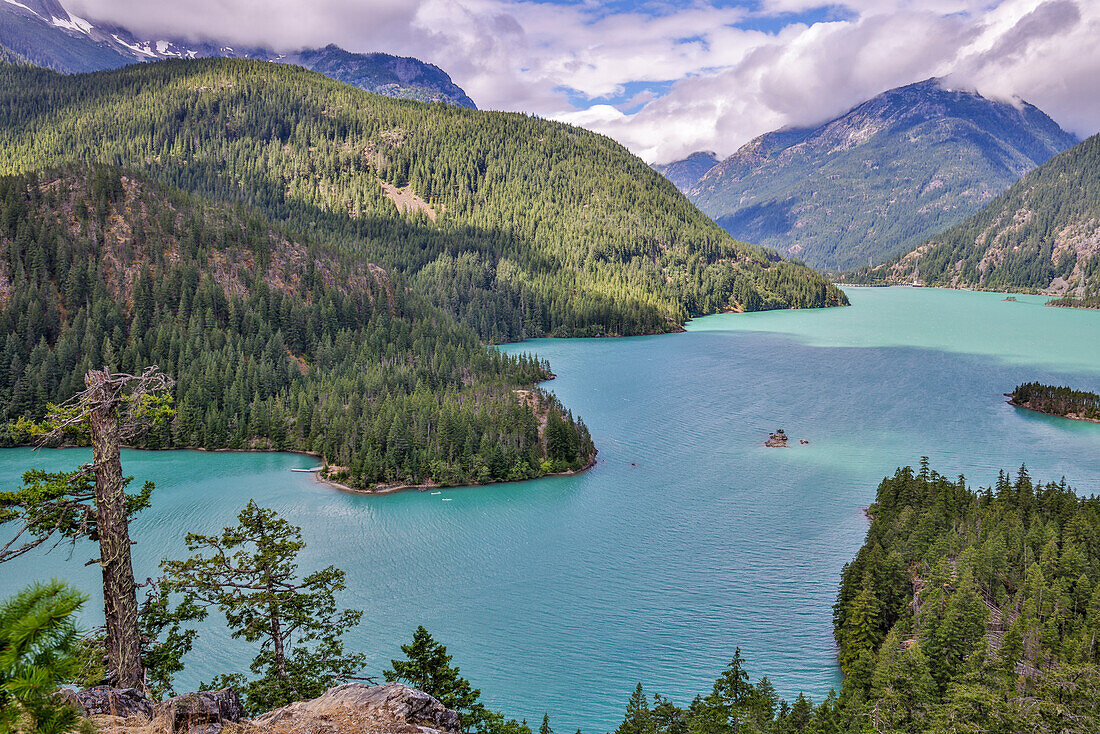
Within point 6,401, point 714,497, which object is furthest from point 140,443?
point 714,497

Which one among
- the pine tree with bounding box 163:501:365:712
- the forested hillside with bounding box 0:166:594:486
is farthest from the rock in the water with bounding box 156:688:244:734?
the forested hillside with bounding box 0:166:594:486

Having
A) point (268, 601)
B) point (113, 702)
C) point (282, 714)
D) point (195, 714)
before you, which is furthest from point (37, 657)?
point (268, 601)

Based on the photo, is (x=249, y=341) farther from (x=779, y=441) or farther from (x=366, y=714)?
(x=366, y=714)

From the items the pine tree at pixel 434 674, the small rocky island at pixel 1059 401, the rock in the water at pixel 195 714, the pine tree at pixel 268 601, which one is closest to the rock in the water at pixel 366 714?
the rock in the water at pixel 195 714

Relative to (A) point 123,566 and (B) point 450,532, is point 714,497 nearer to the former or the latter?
(B) point 450,532

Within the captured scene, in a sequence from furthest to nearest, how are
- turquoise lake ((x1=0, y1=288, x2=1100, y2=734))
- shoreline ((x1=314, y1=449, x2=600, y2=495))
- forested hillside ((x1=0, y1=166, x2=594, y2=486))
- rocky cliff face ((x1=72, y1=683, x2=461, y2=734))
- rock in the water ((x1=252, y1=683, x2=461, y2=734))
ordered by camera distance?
forested hillside ((x1=0, y1=166, x2=594, y2=486)), shoreline ((x1=314, y1=449, x2=600, y2=495)), turquoise lake ((x1=0, y1=288, x2=1100, y2=734)), rock in the water ((x1=252, y1=683, x2=461, y2=734)), rocky cliff face ((x1=72, y1=683, x2=461, y2=734))

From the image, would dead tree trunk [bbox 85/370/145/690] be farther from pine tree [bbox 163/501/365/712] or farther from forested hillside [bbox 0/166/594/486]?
forested hillside [bbox 0/166/594/486]
